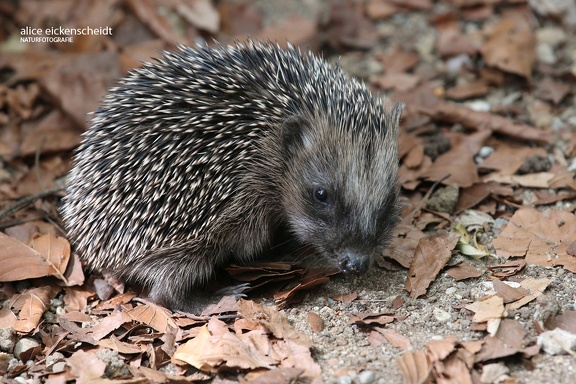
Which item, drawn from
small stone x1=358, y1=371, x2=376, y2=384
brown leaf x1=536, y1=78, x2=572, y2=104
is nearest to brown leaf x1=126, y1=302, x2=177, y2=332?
small stone x1=358, y1=371, x2=376, y2=384

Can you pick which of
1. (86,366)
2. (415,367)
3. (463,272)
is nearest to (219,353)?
(86,366)

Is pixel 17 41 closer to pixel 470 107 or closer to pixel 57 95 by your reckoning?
pixel 57 95

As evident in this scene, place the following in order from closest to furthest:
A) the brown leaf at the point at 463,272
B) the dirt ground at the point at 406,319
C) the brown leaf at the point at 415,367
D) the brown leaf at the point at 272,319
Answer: the brown leaf at the point at 415,367 < the dirt ground at the point at 406,319 < the brown leaf at the point at 272,319 < the brown leaf at the point at 463,272

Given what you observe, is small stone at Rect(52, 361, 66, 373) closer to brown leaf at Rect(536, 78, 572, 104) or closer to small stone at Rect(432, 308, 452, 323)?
small stone at Rect(432, 308, 452, 323)

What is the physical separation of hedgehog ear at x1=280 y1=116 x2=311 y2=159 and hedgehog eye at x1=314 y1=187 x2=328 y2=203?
441 millimetres

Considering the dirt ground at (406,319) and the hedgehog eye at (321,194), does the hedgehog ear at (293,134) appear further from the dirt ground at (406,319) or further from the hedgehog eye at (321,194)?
the dirt ground at (406,319)

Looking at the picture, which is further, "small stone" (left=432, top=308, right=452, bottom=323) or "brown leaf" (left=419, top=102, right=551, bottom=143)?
"brown leaf" (left=419, top=102, right=551, bottom=143)

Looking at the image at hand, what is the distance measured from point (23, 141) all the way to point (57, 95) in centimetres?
74

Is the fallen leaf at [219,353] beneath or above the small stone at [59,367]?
above

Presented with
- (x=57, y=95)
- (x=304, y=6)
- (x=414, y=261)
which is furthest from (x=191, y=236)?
(x=304, y=6)

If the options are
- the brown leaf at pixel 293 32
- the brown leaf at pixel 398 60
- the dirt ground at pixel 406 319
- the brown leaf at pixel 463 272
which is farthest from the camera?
the brown leaf at pixel 293 32

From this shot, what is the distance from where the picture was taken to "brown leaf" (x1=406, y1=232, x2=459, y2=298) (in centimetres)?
634

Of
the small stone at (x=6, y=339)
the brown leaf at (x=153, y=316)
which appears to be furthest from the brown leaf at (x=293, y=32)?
the small stone at (x=6, y=339)

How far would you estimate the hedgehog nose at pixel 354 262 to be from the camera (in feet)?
19.7
